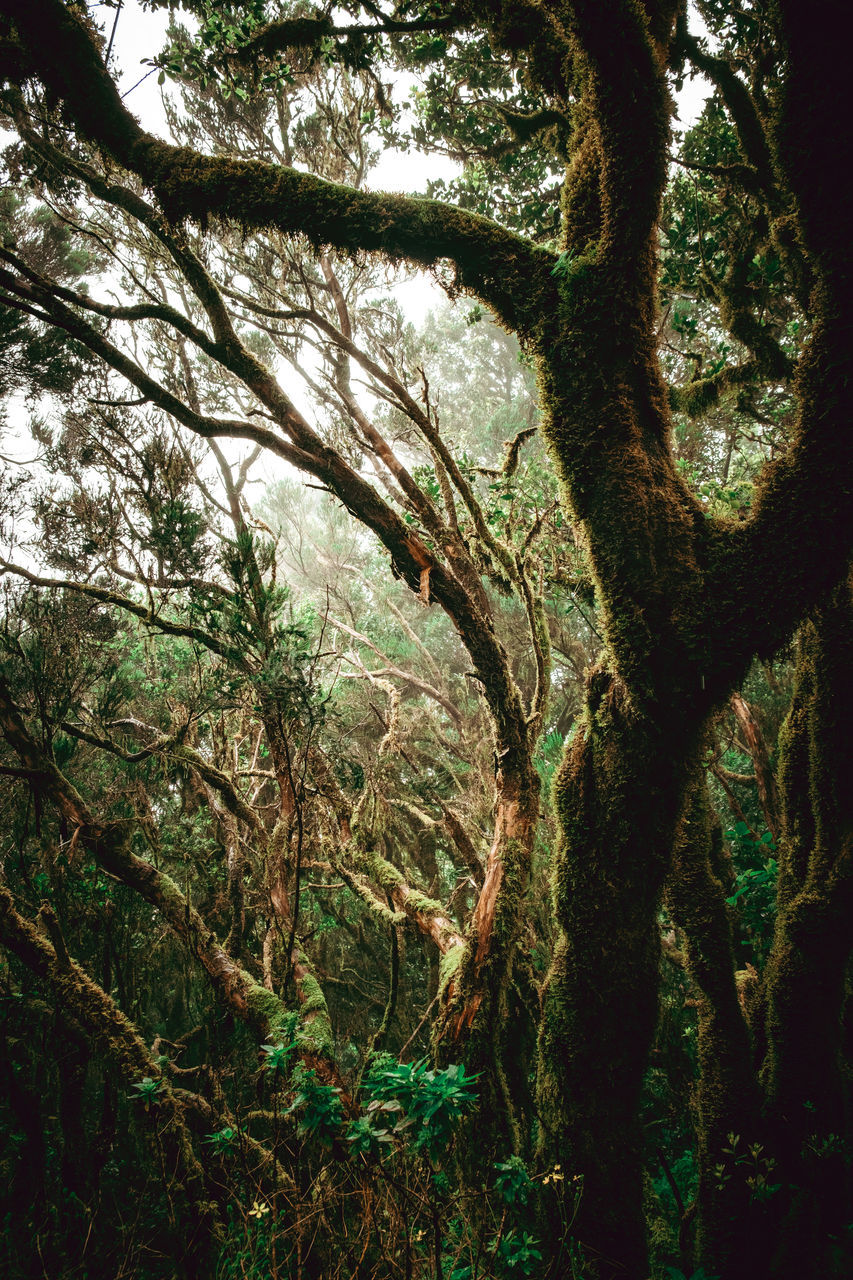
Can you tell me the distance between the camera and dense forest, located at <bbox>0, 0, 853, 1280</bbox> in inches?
99.4

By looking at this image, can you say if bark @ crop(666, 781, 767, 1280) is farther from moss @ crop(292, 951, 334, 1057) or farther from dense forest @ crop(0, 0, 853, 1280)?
moss @ crop(292, 951, 334, 1057)

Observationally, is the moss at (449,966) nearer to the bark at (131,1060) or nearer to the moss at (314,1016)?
the moss at (314,1016)

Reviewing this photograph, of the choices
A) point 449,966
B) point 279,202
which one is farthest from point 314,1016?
point 279,202

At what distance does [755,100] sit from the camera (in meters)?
4.13

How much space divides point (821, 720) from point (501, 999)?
3.05 meters

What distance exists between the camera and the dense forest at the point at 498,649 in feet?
8.29

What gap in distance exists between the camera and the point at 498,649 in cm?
400

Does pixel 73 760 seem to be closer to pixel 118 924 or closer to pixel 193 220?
pixel 118 924

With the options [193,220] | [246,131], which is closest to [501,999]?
[193,220]

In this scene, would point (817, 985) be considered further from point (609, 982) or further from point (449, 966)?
point (449, 966)

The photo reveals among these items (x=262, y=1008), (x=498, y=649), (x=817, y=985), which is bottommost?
(x=262, y=1008)

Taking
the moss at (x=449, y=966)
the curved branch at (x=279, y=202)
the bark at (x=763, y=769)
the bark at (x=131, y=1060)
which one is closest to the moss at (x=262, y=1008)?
the bark at (x=131, y=1060)

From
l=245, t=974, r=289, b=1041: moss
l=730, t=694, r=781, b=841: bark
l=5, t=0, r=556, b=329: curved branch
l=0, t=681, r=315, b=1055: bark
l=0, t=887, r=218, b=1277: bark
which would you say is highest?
l=5, t=0, r=556, b=329: curved branch

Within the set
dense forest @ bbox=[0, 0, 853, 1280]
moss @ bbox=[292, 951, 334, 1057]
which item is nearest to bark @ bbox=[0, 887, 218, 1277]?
dense forest @ bbox=[0, 0, 853, 1280]
